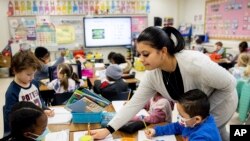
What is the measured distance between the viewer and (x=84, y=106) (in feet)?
5.26

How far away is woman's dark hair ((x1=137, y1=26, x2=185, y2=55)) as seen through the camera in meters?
1.31


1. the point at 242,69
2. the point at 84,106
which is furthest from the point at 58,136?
the point at 242,69

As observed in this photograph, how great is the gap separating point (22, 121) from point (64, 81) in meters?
1.86

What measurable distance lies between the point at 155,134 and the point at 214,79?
475mm

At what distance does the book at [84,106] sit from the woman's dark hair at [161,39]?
1.76ft

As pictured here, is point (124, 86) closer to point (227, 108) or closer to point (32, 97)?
point (32, 97)

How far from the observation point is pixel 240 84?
3.48m

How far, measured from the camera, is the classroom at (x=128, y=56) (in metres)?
1.41

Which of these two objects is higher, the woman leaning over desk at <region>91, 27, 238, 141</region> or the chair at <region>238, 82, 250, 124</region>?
the woman leaning over desk at <region>91, 27, 238, 141</region>

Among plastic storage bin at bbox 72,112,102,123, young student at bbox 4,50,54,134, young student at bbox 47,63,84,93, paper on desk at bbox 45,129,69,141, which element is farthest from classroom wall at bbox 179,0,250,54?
paper on desk at bbox 45,129,69,141

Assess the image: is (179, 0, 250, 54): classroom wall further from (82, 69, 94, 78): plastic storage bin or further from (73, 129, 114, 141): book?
(73, 129, 114, 141): book

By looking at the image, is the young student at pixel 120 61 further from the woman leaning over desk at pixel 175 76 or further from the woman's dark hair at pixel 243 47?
the woman's dark hair at pixel 243 47

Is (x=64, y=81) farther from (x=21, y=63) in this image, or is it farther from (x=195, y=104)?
(x=195, y=104)

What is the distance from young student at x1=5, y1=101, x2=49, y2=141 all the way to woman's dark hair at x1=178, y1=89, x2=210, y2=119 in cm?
75
